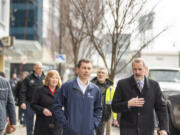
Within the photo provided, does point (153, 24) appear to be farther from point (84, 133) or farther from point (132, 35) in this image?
point (84, 133)

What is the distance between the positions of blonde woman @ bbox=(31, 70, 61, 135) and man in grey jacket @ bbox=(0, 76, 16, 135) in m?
1.07

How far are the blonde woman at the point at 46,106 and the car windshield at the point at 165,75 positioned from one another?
4.17 m

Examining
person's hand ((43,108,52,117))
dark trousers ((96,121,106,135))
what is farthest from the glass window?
person's hand ((43,108,52,117))

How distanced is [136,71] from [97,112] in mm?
780

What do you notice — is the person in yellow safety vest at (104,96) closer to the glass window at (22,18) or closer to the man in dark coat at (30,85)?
the man in dark coat at (30,85)

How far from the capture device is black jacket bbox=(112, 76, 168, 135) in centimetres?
452

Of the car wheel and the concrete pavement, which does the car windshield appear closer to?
the car wheel

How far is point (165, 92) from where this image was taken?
26.9ft

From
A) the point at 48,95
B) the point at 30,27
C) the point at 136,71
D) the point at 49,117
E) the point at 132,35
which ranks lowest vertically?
the point at 49,117

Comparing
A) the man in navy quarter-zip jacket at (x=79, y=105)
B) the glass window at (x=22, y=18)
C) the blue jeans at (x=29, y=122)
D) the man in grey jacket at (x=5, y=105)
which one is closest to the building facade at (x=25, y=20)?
the glass window at (x=22, y=18)

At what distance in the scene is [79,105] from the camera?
4.18 m

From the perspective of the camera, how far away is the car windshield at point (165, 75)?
963 cm

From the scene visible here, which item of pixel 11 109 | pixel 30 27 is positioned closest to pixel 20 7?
pixel 30 27

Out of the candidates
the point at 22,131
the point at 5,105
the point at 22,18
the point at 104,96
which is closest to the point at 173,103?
the point at 104,96
